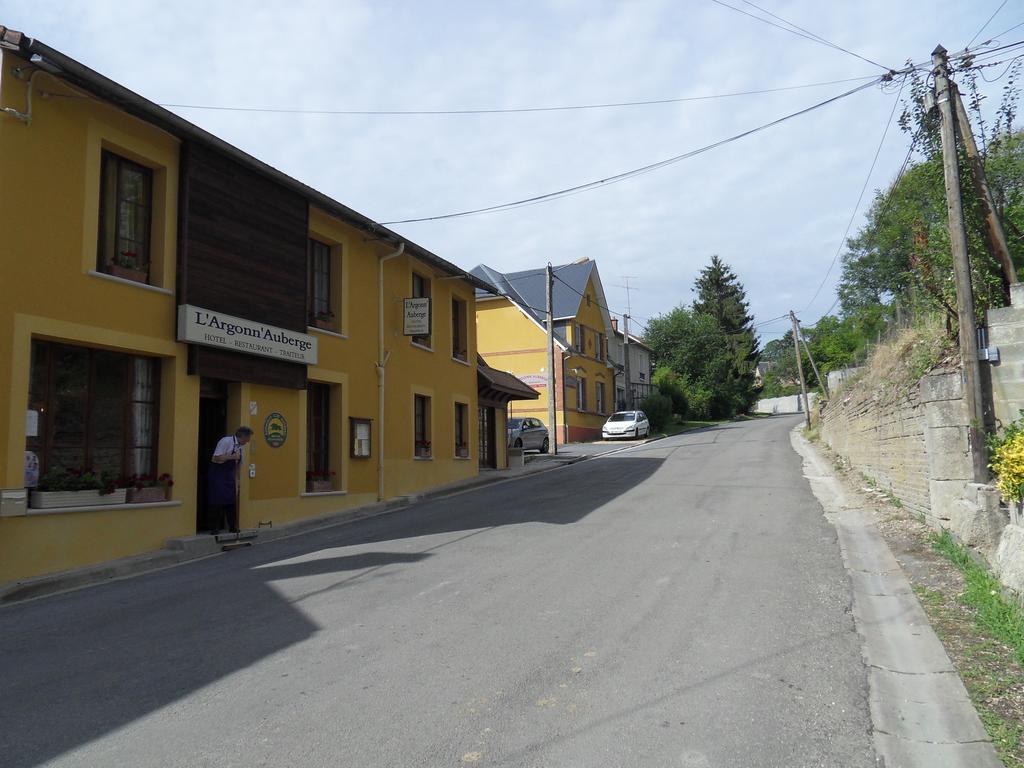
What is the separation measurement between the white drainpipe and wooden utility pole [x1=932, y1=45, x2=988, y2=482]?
1027 cm

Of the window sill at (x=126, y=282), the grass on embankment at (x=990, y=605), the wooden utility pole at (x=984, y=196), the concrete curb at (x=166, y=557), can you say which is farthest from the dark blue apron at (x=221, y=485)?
the wooden utility pole at (x=984, y=196)

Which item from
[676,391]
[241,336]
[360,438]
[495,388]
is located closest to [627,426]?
[676,391]

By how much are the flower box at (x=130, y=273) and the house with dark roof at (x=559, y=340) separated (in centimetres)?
2321

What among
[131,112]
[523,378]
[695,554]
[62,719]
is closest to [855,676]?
[695,554]

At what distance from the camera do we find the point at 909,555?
8.82 meters

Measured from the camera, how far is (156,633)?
6488 millimetres

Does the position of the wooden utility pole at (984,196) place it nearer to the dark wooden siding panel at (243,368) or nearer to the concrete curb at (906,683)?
the concrete curb at (906,683)

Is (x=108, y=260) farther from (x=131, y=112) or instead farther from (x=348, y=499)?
(x=348, y=499)

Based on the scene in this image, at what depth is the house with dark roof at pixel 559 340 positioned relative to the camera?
37281mm

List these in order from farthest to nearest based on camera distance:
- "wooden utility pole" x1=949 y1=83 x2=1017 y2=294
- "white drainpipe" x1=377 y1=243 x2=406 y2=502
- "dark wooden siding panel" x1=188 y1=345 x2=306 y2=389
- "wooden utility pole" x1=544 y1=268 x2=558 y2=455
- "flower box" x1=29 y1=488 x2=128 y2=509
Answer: "wooden utility pole" x1=544 y1=268 x2=558 y2=455, "white drainpipe" x1=377 y1=243 x2=406 y2=502, "dark wooden siding panel" x1=188 y1=345 x2=306 y2=389, "wooden utility pole" x1=949 y1=83 x2=1017 y2=294, "flower box" x1=29 y1=488 x2=128 y2=509

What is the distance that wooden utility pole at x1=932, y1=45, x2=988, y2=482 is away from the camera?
8727mm

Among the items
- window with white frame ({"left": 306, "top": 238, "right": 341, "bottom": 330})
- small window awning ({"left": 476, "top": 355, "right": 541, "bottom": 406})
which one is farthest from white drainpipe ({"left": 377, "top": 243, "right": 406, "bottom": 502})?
small window awning ({"left": 476, "top": 355, "right": 541, "bottom": 406})

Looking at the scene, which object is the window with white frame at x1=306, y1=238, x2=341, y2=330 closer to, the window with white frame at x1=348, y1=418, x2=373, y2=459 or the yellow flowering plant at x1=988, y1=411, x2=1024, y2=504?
the window with white frame at x1=348, y1=418, x2=373, y2=459

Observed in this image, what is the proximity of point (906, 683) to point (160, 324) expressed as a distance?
1008 centimetres
